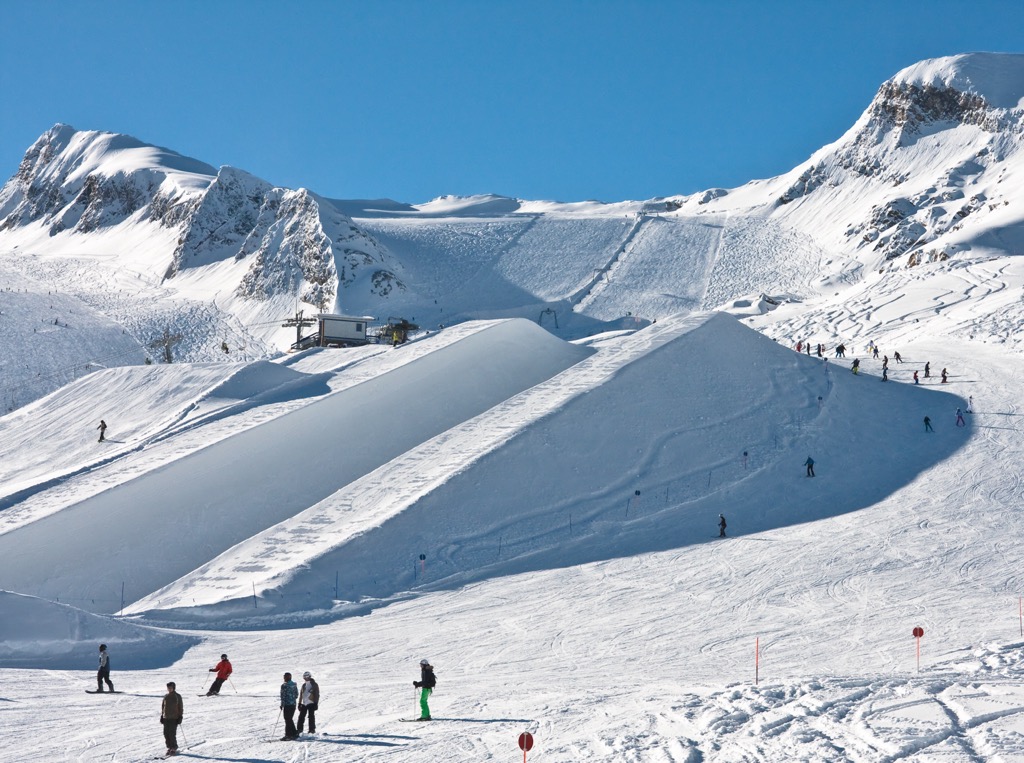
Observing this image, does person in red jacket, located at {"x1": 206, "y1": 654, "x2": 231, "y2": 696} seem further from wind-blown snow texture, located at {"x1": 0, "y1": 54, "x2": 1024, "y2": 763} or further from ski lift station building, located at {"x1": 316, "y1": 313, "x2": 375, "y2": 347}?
ski lift station building, located at {"x1": 316, "y1": 313, "x2": 375, "y2": 347}

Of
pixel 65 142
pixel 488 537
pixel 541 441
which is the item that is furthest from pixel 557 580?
pixel 65 142

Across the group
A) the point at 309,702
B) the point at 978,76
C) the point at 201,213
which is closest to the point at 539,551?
the point at 309,702

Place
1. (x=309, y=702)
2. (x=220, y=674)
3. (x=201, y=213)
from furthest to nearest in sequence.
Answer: (x=201, y=213) → (x=220, y=674) → (x=309, y=702)

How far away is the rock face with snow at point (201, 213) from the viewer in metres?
77.4

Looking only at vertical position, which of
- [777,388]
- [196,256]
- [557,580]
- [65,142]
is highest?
[65,142]

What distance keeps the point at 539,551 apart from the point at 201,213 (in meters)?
74.0

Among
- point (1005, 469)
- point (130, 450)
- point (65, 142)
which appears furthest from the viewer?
point (65, 142)

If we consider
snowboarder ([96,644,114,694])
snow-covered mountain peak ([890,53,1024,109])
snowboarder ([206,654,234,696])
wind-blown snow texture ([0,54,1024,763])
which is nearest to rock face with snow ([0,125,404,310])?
wind-blown snow texture ([0,54,1024,763])

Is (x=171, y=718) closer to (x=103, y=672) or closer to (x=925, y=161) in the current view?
(x=103, y=672)

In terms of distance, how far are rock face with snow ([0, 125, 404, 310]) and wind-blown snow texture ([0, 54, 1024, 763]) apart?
64.0ft

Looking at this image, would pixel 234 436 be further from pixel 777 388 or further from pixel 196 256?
pixel 196 256

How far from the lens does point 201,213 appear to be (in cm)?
9156

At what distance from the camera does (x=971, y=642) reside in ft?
54.2

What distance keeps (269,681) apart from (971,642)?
1093 cm
